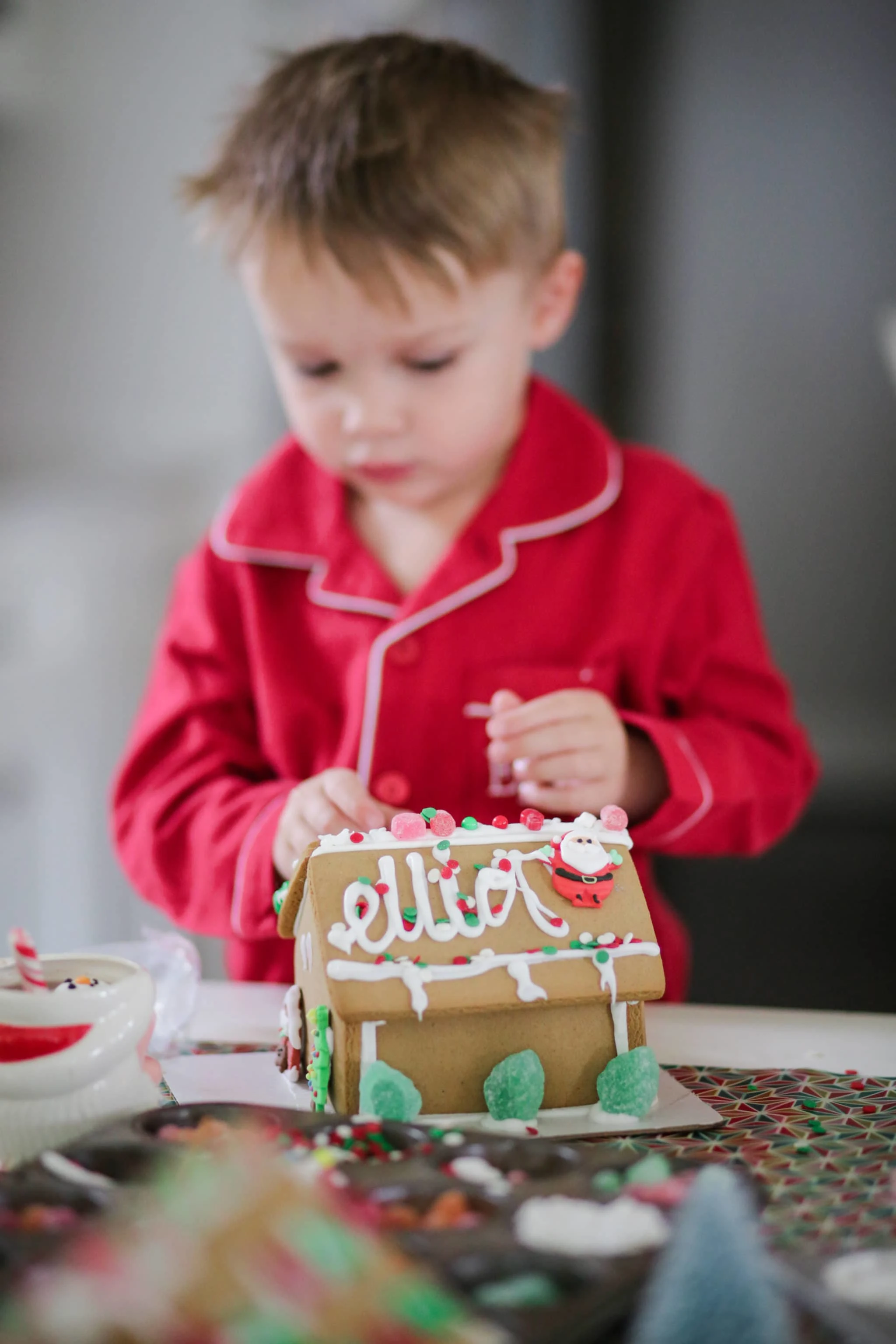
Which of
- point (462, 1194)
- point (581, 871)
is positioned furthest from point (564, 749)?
point (462, 1194)

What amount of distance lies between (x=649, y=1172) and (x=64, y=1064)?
→ 27cm

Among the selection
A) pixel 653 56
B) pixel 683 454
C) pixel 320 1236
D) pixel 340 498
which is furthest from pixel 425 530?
pixel 320 1236

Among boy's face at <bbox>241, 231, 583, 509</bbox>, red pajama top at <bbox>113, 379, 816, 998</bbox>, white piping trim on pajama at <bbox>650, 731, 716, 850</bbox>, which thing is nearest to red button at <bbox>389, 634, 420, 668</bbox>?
red pajama top at <bbox>113, 379, 816, 998</bbox>

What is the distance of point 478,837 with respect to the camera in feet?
2.36

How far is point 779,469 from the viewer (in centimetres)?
147

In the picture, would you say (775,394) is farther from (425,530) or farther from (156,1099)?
(156,1099)

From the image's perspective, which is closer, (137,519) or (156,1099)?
(156,1099)

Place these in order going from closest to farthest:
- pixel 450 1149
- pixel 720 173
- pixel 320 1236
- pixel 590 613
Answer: pixel 320 1236 → pixel 450 1149 → pixel 590 613 → pixel 720 173

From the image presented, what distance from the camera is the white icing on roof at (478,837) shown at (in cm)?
70

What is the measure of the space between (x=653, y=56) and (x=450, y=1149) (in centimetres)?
131

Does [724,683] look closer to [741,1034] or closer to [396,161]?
[741,1034]

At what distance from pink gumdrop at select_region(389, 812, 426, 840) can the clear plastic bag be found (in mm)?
235

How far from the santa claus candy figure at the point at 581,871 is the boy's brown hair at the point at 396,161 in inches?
19.4

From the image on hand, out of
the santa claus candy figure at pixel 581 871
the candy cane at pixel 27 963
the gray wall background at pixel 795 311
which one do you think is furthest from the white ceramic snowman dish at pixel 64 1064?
the gray wall background at pixel 795 311
